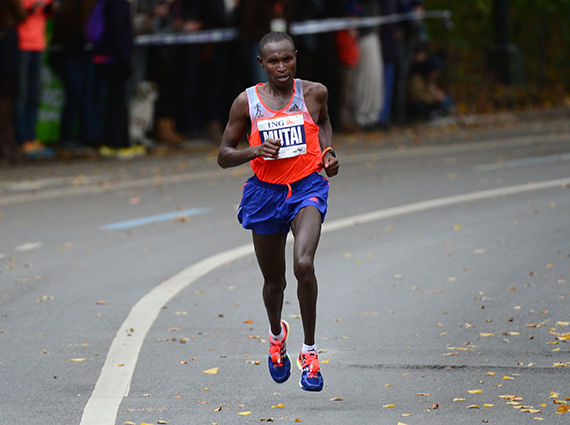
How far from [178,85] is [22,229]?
7144mm

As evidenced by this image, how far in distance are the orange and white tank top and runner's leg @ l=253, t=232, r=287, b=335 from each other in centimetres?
A: 32

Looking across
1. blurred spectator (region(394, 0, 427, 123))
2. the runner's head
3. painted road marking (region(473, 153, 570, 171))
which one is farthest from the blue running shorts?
blurred spectator (region(394, 0, 427, 123))

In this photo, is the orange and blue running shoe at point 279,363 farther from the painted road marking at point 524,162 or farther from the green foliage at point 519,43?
the green foliage at point 519,43

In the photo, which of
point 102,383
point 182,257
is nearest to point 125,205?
point 182,257

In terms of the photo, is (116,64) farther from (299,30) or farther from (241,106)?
(241,106)

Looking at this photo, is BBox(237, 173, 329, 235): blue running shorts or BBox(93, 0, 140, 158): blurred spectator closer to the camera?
BBox(237, 173, 329, 235): blue running shorts

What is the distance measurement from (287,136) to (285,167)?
162 millimetres

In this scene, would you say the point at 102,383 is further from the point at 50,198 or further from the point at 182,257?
the point at 50,198

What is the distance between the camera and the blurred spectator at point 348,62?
1867 centimetres

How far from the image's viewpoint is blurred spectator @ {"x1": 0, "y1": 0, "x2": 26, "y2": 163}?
14.1m

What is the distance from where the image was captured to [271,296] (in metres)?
5.59

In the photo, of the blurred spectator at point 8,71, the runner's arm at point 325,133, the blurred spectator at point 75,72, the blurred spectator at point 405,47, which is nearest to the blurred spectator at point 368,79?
the blurred spectator at point 405,47

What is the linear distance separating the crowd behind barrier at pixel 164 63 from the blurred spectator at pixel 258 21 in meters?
0.02

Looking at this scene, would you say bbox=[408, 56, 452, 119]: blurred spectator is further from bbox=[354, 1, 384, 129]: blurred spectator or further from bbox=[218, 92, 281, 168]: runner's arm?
bbox=[218, 92, 281, 168]: runner's arm
